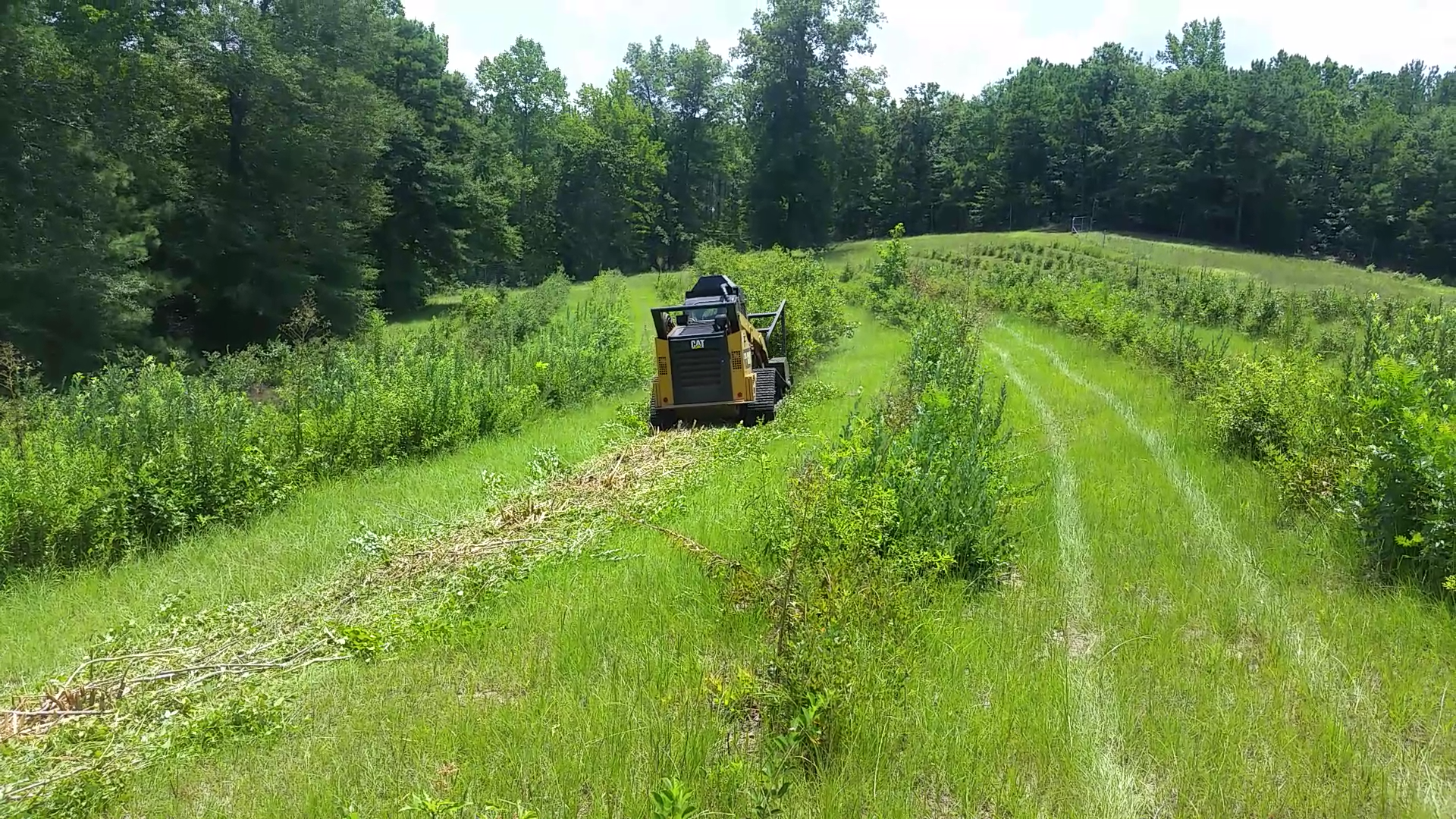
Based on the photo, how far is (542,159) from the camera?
6631cm

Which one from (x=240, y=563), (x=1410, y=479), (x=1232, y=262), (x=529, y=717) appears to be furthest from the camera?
(x=1232, y=262)

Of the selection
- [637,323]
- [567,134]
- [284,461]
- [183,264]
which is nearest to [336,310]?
[183,264]

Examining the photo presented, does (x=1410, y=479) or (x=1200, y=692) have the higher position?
(x=1410, y=479)

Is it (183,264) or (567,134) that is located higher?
(567,134)

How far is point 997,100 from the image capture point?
8875cm

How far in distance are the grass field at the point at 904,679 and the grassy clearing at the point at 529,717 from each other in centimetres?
2

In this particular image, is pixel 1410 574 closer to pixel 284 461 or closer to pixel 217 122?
pixel 284 461

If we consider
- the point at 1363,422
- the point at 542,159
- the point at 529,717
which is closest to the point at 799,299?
the point at 1363,422

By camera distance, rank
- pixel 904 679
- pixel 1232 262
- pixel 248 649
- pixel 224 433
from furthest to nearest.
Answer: pixel 1232 262 → pixel 224 433 → pixel 248 649 → pixel 904 679

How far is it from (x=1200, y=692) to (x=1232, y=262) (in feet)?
140

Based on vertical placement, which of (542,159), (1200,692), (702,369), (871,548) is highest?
(542,159)

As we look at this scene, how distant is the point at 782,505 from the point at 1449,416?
4.94 meters

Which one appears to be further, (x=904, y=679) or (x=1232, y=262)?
(x=1232, y=262)

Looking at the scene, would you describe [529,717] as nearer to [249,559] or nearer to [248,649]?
[248,649]
